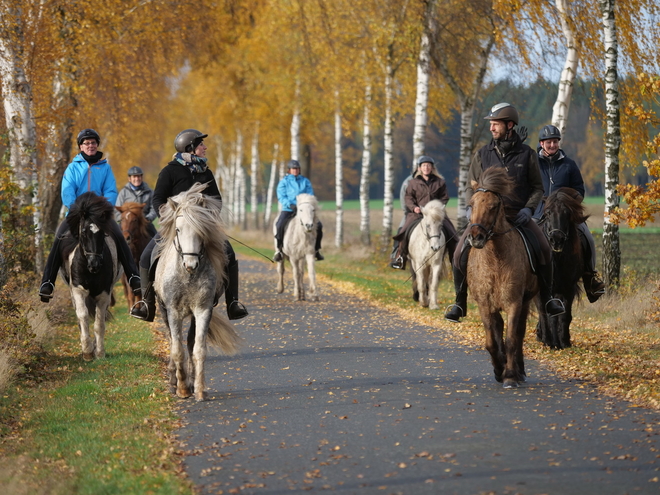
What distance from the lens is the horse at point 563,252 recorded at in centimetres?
1140

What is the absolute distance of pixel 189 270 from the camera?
28.9ft

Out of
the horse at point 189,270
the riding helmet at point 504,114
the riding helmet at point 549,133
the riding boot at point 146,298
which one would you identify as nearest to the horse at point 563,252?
the riding helmet at point 549,133

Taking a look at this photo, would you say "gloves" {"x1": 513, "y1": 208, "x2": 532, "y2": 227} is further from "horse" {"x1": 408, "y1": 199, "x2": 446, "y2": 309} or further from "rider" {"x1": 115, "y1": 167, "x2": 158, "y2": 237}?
"rider" {"x1": 115, "y1": 167, "x2": 158, "y2": 237}

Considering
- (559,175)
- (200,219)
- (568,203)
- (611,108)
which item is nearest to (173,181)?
(200,219)

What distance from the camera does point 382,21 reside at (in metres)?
27.5

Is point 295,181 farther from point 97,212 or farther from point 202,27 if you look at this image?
point 202,27

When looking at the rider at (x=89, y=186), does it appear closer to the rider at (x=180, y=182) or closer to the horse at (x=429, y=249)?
the rider at (x=180, y=182)

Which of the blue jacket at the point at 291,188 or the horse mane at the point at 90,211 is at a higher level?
the blue jacket at the point at 291,188

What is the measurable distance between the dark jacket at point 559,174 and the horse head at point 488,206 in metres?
3.33

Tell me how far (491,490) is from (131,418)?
3910mm

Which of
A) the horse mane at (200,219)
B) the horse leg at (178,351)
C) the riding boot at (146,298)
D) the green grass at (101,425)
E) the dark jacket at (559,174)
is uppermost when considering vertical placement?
the dark jacket at (559,174)

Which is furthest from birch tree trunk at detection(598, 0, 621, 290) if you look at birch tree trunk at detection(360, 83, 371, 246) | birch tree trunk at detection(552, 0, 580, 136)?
birch tree trunk at detection(360, 83, 371, 246)

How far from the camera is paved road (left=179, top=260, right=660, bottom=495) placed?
5.91 m

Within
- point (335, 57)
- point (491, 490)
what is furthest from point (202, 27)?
point (491, 490)
